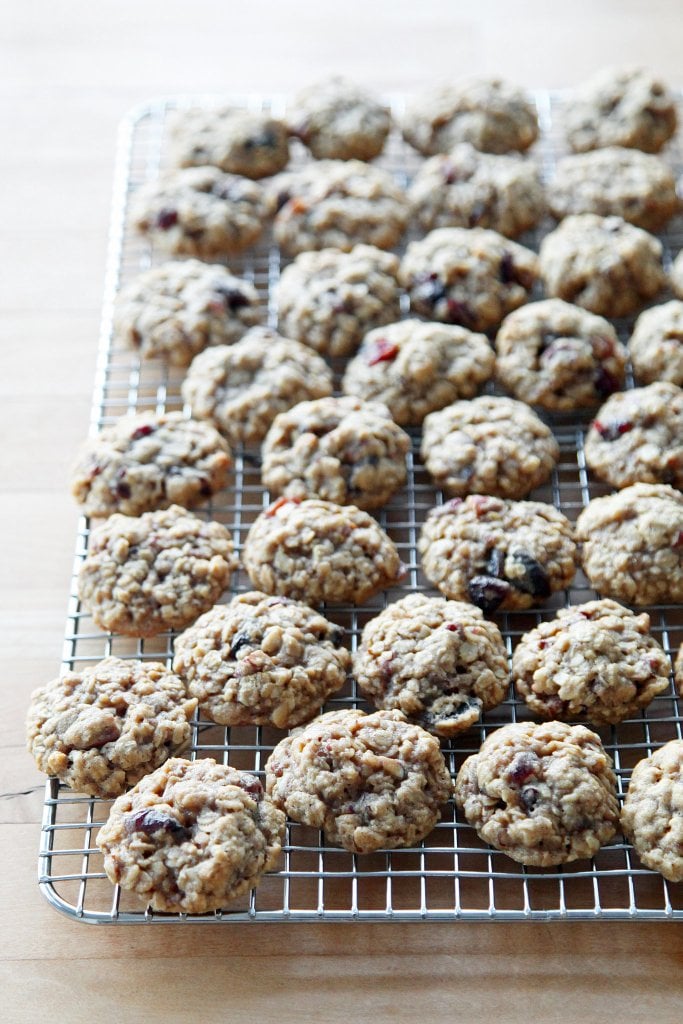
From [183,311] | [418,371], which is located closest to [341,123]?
[183,311]

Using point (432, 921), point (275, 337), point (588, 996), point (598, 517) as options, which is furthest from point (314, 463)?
point (588, 996)

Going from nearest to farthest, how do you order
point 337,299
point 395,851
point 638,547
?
point 395,851 → point 638,547 → point 337,299

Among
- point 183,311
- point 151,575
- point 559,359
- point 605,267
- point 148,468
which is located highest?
point 605,267

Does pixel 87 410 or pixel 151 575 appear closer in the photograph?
pixel 151 575

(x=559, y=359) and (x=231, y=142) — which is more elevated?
(x=231, y=142)

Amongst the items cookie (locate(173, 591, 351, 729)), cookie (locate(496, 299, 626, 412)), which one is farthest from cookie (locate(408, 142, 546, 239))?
cookie (locate(173, 591, 351, 729))

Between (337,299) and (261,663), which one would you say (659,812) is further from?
(337,299)

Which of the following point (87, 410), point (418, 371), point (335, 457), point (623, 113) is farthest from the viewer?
point (623, 113)

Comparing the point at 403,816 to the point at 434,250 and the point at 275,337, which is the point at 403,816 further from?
the point at 434,250
